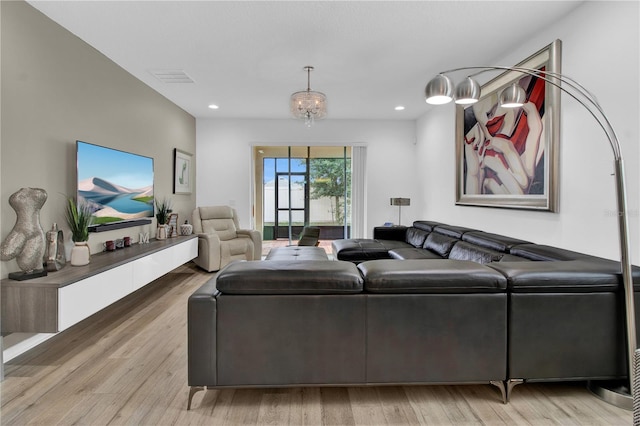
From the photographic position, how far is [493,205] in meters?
3.51

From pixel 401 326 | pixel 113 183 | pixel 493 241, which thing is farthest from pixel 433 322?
pixel 113 183

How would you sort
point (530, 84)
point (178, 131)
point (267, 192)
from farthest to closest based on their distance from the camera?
point (267, 192), point (178, 131), point (530, 84)

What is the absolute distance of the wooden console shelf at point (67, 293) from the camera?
2.15 metres

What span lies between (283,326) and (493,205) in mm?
2795

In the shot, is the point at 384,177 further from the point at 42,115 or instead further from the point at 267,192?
the point at 42,115

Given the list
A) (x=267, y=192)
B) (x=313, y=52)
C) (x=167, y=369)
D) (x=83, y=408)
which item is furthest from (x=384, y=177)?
(x=83, y=408)

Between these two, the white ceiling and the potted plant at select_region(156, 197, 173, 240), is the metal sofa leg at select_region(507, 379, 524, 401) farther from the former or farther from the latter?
the potted plant at select_region(156, 197, 173, 240)

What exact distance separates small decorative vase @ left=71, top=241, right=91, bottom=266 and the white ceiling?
1849 mm

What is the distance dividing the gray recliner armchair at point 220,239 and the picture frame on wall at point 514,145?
3265 millimetres

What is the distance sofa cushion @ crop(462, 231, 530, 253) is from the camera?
2.83 meters

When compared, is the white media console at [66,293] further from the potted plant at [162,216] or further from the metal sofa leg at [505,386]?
the metal sofa leg at [505,386]

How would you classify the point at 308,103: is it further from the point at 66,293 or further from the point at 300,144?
the point at 66,293

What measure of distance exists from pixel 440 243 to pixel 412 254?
0.35m

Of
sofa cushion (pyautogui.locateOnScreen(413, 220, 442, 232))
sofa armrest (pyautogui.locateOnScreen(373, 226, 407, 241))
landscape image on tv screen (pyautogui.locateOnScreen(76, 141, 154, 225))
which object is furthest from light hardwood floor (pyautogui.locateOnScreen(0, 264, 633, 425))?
sofa armrest (pyautogui.locateOnScreen(373, 226, 407, 241))
